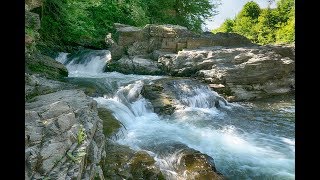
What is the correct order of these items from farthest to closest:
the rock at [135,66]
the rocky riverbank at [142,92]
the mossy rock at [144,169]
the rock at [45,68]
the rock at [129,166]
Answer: the rock at [135,66], the rock at [45,68], the mossy rock at [144,169], the rock at [129,166], the rocky riverbank at [142,92]

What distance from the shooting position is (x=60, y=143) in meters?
3.87

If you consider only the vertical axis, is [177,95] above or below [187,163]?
above

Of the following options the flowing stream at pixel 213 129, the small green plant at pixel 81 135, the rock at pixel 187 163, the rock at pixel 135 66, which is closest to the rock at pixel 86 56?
the rock at pixel 135 66

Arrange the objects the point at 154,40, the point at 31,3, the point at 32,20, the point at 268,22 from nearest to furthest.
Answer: the point at 32,20 < the point at 31,3 < the point at 154,40 < the point at 268,22

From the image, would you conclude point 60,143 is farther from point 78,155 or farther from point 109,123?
point 109,123

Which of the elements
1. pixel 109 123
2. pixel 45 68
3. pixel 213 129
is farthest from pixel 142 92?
pixel 45 68

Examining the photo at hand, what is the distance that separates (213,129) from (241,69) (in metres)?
5.64

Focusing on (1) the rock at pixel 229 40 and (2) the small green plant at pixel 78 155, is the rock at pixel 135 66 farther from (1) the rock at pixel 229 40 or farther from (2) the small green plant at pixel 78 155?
(2) the small green plant at pixel 78 155

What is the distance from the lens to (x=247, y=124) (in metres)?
10.1

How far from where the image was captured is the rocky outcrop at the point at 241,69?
13641mm

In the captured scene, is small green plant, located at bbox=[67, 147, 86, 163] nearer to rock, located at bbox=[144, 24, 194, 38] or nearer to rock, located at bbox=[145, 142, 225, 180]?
rock, located at bbox=[145, 142, 225, 180]

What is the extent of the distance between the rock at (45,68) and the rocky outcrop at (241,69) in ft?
18.3
